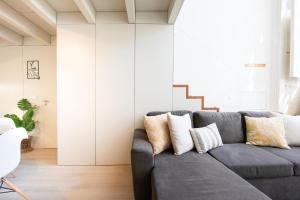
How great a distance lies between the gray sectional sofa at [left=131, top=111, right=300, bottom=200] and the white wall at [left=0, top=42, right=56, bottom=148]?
2.49m

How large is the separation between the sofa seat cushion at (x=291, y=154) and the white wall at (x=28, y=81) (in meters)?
3.94

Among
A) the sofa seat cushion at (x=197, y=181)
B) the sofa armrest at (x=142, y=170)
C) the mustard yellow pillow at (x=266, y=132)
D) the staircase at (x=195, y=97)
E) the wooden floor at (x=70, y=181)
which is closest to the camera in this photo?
the sofa seat cushion at (x=197, y=181)

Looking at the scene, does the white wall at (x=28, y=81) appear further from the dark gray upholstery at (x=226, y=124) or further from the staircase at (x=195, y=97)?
the dark gray upholstery at (x=226, y=124)

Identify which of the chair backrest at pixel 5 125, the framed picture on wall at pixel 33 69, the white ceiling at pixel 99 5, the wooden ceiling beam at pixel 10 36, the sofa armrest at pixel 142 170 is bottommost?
the sofa armrest at pixel 142 170

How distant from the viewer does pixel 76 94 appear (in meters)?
3.36

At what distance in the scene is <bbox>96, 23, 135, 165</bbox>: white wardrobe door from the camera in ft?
10.9

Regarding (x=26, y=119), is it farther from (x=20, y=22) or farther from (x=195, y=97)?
(x=195, y=97)

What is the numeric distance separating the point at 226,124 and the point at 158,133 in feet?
3.40

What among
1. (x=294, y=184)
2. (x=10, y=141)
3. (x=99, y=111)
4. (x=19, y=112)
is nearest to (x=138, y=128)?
(x=99, y=111)

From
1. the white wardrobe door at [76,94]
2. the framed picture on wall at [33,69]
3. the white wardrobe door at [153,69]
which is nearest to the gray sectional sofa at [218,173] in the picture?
the white wardrobe door at [153,69]

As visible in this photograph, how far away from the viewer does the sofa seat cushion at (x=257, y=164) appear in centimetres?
221

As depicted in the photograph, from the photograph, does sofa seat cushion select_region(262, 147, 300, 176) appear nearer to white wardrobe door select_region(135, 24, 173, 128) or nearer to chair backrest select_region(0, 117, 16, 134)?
white wardrobe door select_region(135, 24, 173, 128)

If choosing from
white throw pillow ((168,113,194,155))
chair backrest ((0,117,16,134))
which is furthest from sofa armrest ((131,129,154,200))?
chair backrest ((0,117,16,134))

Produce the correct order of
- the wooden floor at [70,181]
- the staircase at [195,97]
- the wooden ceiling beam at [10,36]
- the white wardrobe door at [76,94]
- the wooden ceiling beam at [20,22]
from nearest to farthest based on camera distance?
1. the wooden floor at [70,181]
2. the wooden ceiling beam at [20,22]
3. the white wardrobe door at [76,94]
4. the staircase at [195,97]
5. the wooden ceiling beam at [10,36]
